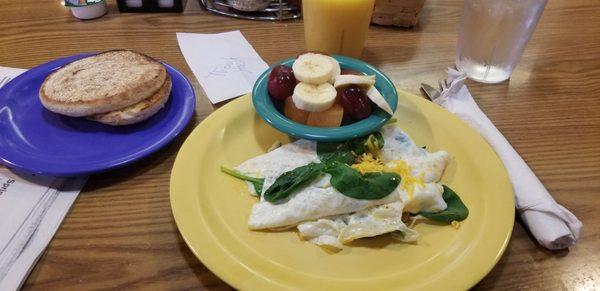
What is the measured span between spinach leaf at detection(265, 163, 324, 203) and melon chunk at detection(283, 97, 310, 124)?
0.56 feet

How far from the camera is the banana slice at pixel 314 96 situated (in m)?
0.93

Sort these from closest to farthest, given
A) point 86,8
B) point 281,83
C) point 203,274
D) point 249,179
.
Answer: point 203,274 < point 249,179 < point 281,83 < point 86,8

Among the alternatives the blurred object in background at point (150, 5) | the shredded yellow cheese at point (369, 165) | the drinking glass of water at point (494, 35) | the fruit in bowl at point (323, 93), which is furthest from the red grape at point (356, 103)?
the blurred object in background at point (150, 5)

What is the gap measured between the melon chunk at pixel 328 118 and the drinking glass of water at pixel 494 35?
0.58 meters

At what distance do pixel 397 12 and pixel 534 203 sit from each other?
90cm

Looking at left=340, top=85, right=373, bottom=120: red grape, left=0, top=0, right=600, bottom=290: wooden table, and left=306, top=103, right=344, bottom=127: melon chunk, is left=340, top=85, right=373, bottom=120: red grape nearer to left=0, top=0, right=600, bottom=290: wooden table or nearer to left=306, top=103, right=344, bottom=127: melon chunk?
left=306, top=103, right=344, bottom=127: melon chunk

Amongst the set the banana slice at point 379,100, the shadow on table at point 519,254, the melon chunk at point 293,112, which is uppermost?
the banana slice at point 379,100

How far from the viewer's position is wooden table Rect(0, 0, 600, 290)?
2.47 feet

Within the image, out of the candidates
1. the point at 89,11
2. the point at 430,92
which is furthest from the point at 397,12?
the point at 89,11

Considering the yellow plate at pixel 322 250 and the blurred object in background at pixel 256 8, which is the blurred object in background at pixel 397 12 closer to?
the blurred object in background at pixel 256 8

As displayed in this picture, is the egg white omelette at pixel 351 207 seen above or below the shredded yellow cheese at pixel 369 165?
below

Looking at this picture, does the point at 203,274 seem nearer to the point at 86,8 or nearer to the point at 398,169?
the point at 398,169

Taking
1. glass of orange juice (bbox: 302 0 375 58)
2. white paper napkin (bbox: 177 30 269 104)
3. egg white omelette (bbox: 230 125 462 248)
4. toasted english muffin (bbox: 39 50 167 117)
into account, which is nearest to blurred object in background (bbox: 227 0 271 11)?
white paper napkin (bbox: 177 30 269 104)

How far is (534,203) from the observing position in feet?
2.70
